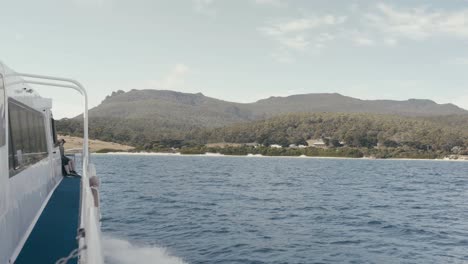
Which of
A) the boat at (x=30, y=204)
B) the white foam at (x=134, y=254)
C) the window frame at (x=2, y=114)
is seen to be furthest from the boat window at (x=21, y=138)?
the white foam at (x=134, y=254)

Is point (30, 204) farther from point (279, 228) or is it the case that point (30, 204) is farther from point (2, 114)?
point (279, 228)

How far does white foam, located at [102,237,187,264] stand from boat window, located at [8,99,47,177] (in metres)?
6.33

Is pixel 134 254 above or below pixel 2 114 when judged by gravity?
below

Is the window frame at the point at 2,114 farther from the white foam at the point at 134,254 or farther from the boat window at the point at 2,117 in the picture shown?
the white foam at the point at 134,254

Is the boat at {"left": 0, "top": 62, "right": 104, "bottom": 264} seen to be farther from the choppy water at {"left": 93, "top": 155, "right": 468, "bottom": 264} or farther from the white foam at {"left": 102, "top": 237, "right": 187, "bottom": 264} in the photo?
the choppy water at {"left": 93, "top": 155, "right": 468, "bottom": 264}

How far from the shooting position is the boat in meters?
6.67

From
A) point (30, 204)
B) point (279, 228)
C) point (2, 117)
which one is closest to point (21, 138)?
point (30, 204)

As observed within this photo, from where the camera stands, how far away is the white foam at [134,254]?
689 inches

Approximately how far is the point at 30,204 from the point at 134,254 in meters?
8.93

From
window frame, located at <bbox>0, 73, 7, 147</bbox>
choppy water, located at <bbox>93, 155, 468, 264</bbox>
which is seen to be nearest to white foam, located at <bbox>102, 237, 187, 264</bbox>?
choppy water, located at <bbox>93, 155, 468, 264</bbox>

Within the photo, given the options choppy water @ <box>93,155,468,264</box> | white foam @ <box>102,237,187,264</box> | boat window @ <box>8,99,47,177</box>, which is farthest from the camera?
choppy water @ <box>93,155,468,264</box>

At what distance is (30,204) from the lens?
10273 millimetres

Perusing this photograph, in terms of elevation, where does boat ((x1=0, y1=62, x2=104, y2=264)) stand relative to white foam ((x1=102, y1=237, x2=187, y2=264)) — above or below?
above

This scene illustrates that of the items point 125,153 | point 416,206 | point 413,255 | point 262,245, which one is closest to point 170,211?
point 262,245
